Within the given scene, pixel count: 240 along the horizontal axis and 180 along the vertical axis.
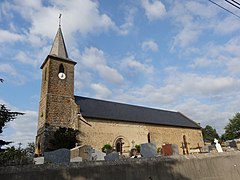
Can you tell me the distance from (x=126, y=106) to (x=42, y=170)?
82.4 feet

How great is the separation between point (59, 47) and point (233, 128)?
43.0 m

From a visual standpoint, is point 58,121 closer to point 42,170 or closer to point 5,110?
point 5,110

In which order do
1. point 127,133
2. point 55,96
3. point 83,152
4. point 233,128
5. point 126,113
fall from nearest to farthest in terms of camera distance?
point 83,152
point 55,96
point 127,133
point 126,113
point 233,128

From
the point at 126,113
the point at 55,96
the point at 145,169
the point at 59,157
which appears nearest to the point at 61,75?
the point at 55,96

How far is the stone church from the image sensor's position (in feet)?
74.3

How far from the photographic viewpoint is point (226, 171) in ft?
33.4

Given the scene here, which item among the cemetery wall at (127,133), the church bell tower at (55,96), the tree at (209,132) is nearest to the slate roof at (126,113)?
the cemetery wall at (127,133)

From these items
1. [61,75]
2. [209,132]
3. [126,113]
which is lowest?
[126,113]

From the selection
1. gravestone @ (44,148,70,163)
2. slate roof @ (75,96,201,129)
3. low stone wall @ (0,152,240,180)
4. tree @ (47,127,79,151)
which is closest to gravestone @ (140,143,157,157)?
low stone wall @ (0,152,240,180)

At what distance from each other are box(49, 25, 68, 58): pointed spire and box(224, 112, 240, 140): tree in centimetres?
4197

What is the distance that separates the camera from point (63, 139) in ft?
68.0

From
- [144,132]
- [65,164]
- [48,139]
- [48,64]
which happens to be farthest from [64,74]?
[65,164]

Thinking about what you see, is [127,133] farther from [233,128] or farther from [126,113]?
[233,128]

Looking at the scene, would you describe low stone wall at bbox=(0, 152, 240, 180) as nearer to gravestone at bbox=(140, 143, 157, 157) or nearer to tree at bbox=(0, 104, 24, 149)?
gravestone at bbox=(140, 143, 157, 157)
